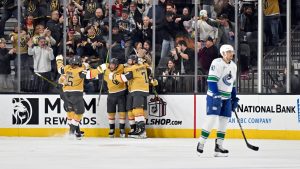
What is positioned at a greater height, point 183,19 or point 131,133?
point 183,19

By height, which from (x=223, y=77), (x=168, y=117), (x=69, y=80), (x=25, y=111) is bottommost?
(x=168, y=117)

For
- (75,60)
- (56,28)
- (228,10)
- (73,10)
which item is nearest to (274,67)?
(228,10)

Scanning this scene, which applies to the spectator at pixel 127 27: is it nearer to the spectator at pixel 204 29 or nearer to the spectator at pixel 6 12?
the spectator at pixel 204 29

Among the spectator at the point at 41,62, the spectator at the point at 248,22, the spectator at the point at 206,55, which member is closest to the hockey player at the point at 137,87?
the spectator at the point at 206,55

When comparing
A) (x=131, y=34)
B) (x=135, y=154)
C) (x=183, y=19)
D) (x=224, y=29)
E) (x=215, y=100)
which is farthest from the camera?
(x=131, y=34)

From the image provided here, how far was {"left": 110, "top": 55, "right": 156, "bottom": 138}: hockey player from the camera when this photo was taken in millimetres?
19984

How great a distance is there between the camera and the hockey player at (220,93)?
15133mm

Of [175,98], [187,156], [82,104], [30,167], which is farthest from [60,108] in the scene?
[30,167]

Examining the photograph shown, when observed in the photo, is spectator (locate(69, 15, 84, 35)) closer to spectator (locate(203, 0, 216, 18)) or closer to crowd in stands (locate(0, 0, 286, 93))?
crowd in stands (locate(0, 0, 286, 93))

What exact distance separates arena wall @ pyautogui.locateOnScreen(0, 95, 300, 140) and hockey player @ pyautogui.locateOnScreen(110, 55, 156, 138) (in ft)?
1.54

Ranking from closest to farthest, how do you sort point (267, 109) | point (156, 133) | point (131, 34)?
1. point (267, 109)
2. point (156, 133)
3. point (131, 34)

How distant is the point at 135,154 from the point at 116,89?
189 inches

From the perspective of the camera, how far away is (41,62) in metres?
21.0

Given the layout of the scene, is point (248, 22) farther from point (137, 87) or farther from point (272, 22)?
point (137, 87)
